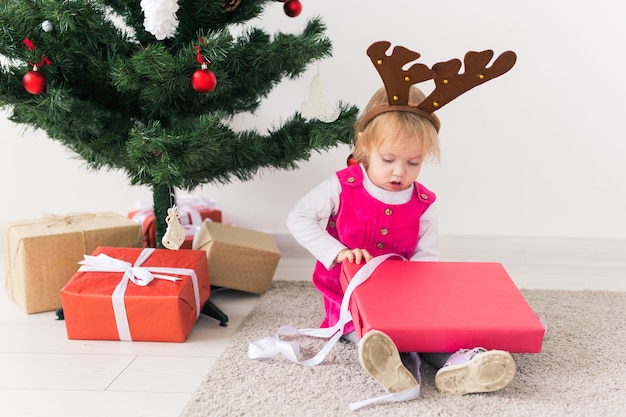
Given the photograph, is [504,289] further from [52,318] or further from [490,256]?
[52,318]

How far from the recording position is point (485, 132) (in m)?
1.86

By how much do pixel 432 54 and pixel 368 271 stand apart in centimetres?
88

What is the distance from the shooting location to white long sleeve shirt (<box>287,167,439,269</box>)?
1.28 meters

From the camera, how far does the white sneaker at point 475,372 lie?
1.00 m

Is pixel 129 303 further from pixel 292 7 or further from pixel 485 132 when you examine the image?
pixel 485 132

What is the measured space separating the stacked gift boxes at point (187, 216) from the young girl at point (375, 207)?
0.43 metres

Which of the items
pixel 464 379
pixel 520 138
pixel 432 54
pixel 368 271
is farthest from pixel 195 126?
pixel 520 138

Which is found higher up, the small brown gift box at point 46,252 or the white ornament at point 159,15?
the white ornament at point 159,15

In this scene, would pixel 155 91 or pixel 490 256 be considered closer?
pixel 155 91

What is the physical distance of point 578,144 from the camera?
185 cm

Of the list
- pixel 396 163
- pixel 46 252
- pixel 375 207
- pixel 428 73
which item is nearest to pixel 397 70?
pixel 428 73

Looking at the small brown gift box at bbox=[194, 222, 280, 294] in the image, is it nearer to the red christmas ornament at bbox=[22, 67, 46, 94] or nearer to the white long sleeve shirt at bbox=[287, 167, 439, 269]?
the white long sleeve shirt at bbox=[287, 167, 439, 269]

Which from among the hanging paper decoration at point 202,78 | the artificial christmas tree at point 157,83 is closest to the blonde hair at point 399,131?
the artificial christmas tree at point 157,83

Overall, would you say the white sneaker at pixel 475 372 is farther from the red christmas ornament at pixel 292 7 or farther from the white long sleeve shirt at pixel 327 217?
the red christmas ornament at pixel 292 7
